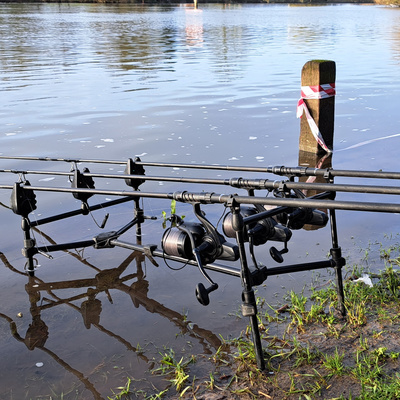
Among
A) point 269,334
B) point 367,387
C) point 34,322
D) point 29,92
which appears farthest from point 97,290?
point 29,92

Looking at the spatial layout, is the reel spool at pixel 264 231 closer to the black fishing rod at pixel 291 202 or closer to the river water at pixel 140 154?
the black fishing rod at pixel 291 202

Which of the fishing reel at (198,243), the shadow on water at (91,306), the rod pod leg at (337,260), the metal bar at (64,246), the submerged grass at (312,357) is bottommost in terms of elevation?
the shadow on water at (91,306)

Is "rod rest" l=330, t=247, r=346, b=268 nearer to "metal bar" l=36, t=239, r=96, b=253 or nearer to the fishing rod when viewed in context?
the fishing rod

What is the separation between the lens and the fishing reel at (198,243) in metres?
3.76

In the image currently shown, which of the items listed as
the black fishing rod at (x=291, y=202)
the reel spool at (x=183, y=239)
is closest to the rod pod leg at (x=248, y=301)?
the black fishing rod at (x=291, y=202)

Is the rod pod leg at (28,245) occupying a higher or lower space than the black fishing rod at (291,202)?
lower

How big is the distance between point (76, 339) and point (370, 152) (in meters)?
6.84

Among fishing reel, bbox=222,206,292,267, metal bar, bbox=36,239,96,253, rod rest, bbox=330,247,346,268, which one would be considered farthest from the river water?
rod rest, bbox=330,247,346,268

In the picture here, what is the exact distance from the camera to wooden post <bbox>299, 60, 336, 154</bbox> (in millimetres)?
8664

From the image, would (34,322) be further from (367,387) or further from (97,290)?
(367,387)

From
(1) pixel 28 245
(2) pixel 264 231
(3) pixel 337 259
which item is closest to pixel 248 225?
(2) pixel 264 231

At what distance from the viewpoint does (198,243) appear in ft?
12.9

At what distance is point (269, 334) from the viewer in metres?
4.04

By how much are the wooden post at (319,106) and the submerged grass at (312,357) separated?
472cm
